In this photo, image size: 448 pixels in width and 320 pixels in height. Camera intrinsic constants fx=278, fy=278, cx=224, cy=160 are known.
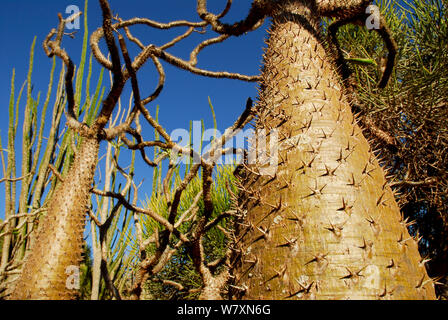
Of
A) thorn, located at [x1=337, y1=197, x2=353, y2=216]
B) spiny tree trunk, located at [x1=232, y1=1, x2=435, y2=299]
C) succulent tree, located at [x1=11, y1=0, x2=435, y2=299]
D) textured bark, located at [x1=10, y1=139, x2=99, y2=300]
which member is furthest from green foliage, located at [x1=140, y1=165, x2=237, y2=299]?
thorn, located at [x1=337, y1=197, x2=353, y2=216]

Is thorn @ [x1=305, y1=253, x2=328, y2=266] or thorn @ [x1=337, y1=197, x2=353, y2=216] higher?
thorn @ [x1=337, y1=197, x2=353, y2=216]

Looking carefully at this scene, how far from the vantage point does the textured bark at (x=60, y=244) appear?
1010 millimetres

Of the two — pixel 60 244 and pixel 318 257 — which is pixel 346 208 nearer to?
pixel 318 257

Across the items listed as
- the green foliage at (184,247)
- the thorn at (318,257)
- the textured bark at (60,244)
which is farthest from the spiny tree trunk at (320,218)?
the green foliage at (184,247)

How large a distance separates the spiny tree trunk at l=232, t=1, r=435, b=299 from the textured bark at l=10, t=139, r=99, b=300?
69 cm

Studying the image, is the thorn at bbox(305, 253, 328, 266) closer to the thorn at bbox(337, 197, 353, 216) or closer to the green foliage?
the thorn at bbox(337, 197, 353, 216)

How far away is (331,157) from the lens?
0.80 m

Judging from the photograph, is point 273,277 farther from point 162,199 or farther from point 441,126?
point 162,199

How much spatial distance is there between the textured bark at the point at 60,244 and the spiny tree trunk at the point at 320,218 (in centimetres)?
69

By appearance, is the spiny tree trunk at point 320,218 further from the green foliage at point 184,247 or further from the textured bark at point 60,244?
the green foliage at point 184,247

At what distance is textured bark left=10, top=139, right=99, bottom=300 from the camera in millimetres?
1010

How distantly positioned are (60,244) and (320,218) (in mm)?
960
